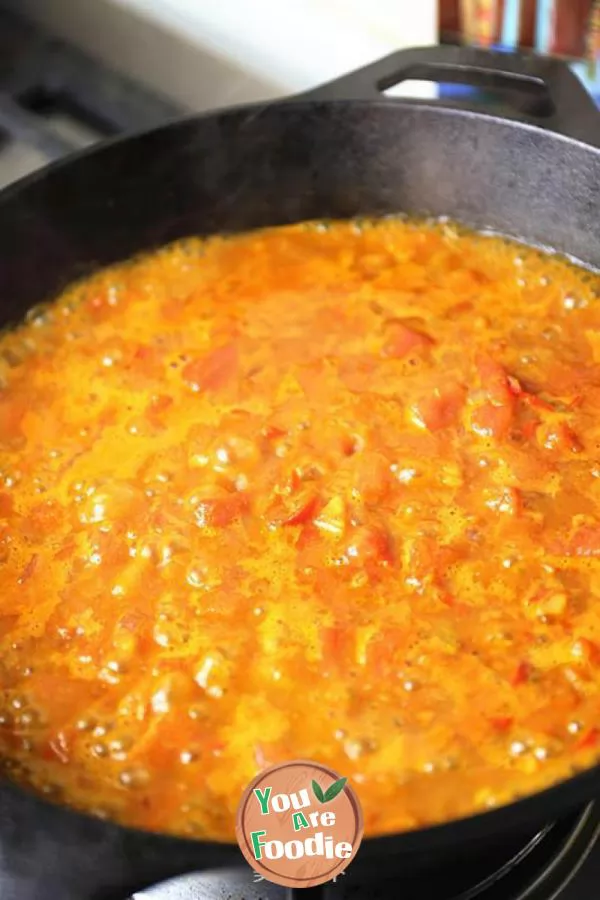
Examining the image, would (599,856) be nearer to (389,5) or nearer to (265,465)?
(265,465)

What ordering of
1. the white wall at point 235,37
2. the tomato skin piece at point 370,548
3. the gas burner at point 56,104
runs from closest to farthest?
1. the tomato skin piece at point 370,548
2. the white wall at point 235,37
3. the gas burner at point 56,104

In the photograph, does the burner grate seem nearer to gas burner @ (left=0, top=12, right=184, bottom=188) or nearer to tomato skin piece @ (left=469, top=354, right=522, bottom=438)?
gas burner @ (left=0, top=12, right=184, bottom=188)

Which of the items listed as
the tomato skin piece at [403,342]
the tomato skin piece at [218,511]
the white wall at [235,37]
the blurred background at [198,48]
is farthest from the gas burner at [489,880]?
the white wall at [235,37]

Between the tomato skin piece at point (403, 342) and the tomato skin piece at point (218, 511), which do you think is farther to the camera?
the tomato skin piece at point (403, 342)

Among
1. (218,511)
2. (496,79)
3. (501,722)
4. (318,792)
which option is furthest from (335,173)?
(318,792)

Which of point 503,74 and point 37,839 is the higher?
point 503,74

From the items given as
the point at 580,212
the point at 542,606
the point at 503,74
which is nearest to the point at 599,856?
the point at 542,606

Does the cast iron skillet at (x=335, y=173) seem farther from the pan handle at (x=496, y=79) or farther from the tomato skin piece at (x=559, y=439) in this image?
the tomato skin piece at (x=559, y=439)
